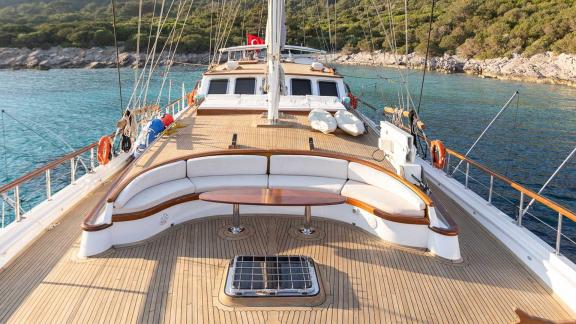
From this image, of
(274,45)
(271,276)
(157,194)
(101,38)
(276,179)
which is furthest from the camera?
(101,38)

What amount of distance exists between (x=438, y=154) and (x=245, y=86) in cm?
562

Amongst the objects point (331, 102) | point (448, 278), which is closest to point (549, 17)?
point (331, 102)

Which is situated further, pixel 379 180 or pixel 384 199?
pixel 379 180

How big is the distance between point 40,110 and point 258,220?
2585 centimetres

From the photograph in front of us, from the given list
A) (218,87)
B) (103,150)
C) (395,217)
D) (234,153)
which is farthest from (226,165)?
(218,87)

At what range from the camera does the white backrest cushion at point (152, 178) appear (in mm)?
5098

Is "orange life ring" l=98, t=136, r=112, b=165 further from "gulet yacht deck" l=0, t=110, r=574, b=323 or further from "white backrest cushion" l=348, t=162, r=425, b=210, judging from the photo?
"white backrest cushion" l=348, t=162, r=425, b=210

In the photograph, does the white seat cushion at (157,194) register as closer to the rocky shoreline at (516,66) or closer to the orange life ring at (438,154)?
the orange life ring at (438,154)

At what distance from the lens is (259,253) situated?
4895mm

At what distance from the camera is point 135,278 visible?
428 centimetres

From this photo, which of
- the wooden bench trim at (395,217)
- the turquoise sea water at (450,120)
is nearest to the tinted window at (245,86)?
the turquoise sea water at (450,120)

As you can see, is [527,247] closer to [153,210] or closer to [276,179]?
[276,179]

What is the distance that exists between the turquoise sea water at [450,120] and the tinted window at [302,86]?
17.0ft

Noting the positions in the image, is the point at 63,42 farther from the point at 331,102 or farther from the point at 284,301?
the point at 284,301
